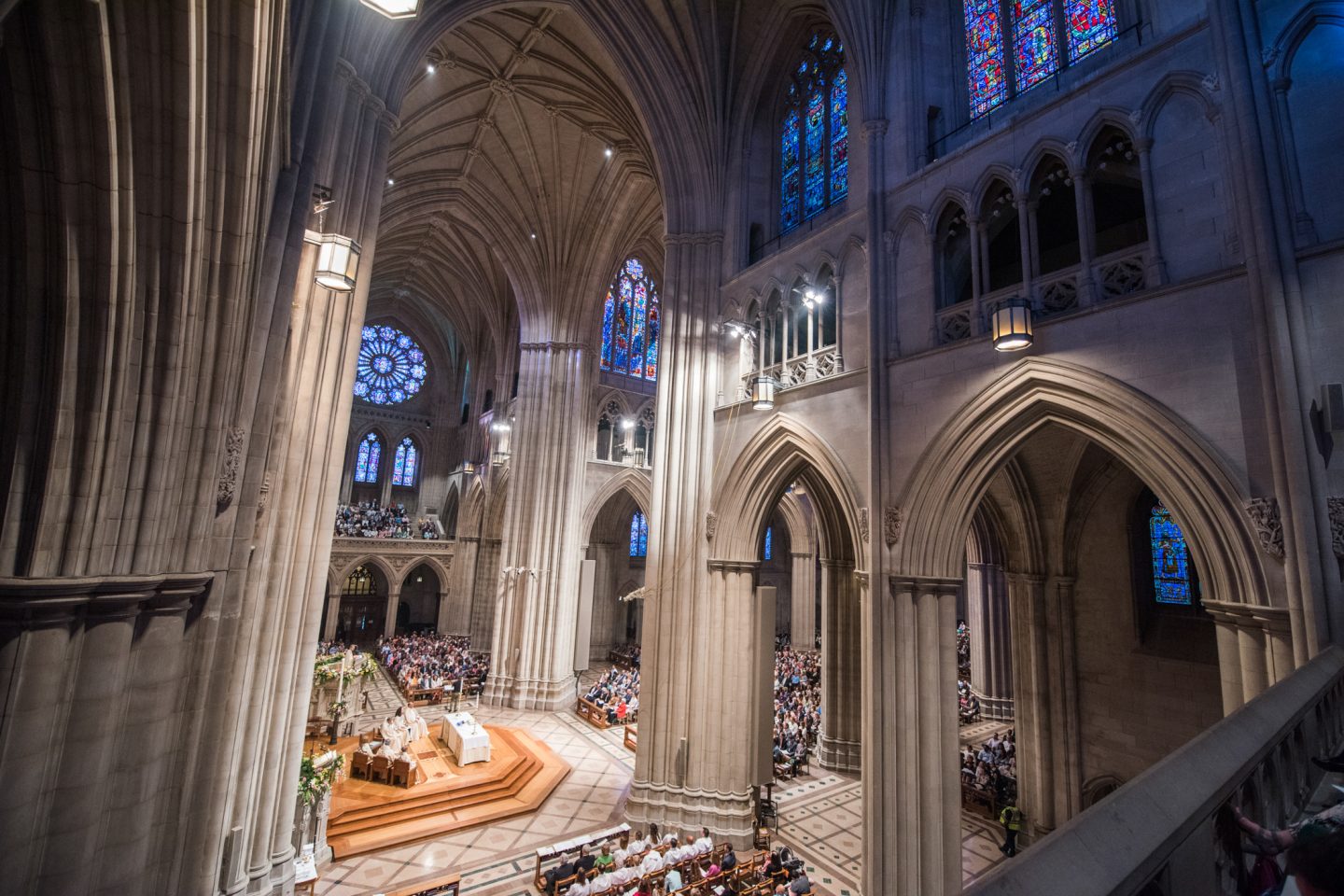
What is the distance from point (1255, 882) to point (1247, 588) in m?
5.22

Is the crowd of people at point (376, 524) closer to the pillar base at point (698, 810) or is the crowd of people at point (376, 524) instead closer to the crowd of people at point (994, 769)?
the pillar base at point (698, 810)

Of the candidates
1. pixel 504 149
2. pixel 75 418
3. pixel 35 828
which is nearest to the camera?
pixel 35 828

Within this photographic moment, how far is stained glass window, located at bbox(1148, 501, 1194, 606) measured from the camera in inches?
435

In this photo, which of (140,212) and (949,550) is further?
(949,550)

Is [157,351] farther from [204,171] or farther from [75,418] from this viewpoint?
[204,171]

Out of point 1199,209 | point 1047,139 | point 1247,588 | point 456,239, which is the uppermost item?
point 456,239

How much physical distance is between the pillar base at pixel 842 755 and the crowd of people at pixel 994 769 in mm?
2306

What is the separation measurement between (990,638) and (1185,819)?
18196 millimetres

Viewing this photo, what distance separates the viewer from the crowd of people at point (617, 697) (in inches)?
692

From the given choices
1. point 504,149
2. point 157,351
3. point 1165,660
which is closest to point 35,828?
point 157,351

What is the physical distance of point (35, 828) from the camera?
2.95 meters

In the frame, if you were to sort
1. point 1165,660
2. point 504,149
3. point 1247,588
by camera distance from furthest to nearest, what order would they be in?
point 504,149
point 1165,660
point 1247,588

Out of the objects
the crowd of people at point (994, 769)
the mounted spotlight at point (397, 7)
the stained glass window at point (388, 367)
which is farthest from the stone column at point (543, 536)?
the mounted spotlight at point (397, 7)

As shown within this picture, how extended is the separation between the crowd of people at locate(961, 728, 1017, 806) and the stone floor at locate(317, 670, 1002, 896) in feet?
2.23
